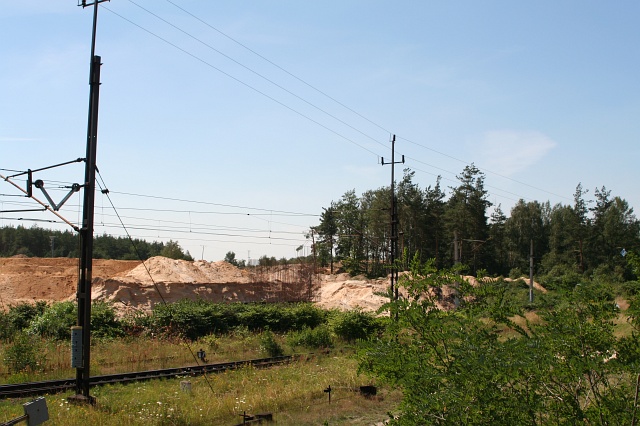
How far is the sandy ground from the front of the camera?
40000mm

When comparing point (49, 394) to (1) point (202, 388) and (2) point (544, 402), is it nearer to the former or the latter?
(1) point (202, 388)

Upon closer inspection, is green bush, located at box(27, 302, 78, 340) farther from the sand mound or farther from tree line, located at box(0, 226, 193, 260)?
tree line, located at box(0, 226, 193, 260)

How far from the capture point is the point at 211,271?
169ft

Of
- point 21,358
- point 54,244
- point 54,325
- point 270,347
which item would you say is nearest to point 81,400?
point 21,358

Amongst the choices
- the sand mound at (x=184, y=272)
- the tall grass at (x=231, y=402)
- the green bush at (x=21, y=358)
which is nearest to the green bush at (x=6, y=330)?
the green bush at (x=21, y=358)

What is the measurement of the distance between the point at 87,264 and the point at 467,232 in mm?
64068

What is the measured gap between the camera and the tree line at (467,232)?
7544 cm

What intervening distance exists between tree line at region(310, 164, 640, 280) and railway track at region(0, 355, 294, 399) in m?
44.1

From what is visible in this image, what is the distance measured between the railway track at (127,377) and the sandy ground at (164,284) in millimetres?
13165

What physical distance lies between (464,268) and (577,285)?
1.33m

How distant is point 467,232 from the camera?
74562 millimetres

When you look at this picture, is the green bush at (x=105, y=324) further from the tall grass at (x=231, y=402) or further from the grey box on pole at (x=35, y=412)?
the grey box on pole at (x=35, y=412)

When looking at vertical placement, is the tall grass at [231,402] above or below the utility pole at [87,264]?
below

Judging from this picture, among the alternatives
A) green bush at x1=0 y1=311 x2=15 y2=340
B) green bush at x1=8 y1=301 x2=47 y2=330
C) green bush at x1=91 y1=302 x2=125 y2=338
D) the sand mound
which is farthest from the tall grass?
the sand mound
